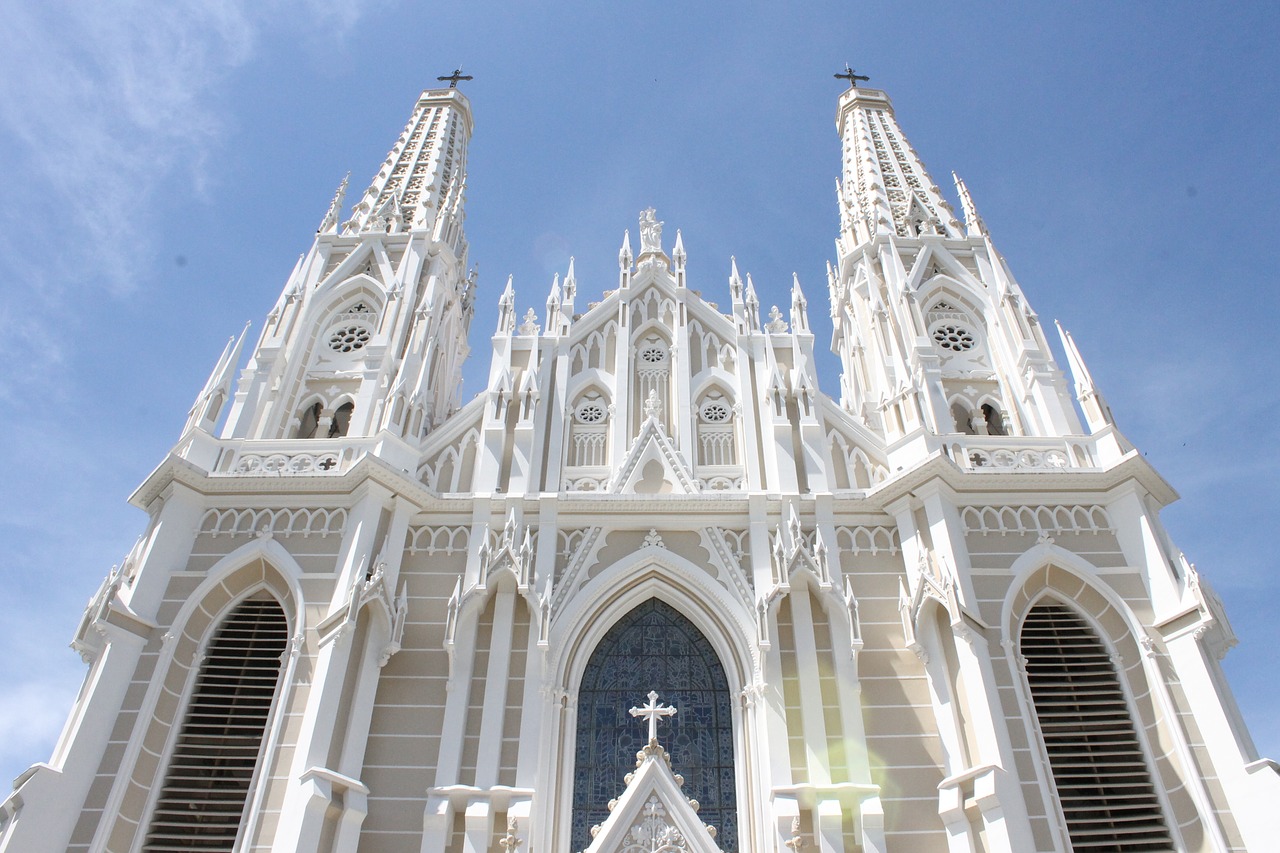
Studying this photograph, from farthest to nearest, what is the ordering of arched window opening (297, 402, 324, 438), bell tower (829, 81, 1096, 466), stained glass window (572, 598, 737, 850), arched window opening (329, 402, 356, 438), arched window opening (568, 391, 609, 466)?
1. arched window opening (329, 402, 356, 438)
2. arched window opening (297, 402, 324, 438)
3. bell tower (829, 81, 1096, 466)
4. arched window opening (568, 391, 609, 466)
5. stained glass window (572, 598, 737, 850)

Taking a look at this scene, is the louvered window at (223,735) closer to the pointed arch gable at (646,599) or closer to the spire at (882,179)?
the pointed arch gable at (646,599)

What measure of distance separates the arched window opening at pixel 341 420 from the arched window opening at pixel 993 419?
1264 cm

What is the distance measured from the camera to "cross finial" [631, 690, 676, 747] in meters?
13.1

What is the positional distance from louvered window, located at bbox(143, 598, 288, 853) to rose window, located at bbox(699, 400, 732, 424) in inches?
323

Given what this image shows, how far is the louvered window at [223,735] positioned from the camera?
41.8ft

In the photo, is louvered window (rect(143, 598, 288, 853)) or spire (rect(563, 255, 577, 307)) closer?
louvered window (rect(143, 598, 288, 853))

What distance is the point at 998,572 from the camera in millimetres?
14750

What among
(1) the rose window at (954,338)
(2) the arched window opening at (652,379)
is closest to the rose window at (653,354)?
(2) the arched window opening at (652,379)

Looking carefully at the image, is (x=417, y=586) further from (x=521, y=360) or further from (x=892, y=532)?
(x=892, y=532)

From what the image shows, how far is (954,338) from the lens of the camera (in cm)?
2020

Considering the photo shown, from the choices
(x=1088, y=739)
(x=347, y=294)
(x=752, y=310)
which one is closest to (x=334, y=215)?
(x=347, y=294)

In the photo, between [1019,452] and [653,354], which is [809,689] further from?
[653,354]

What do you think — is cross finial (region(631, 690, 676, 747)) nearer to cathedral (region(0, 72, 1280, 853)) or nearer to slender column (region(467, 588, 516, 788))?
cathedral (region(0, 72, 1280, 853))

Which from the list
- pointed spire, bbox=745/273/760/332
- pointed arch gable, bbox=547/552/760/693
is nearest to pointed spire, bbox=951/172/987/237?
pointed spire, bbox=745/273/760/332
